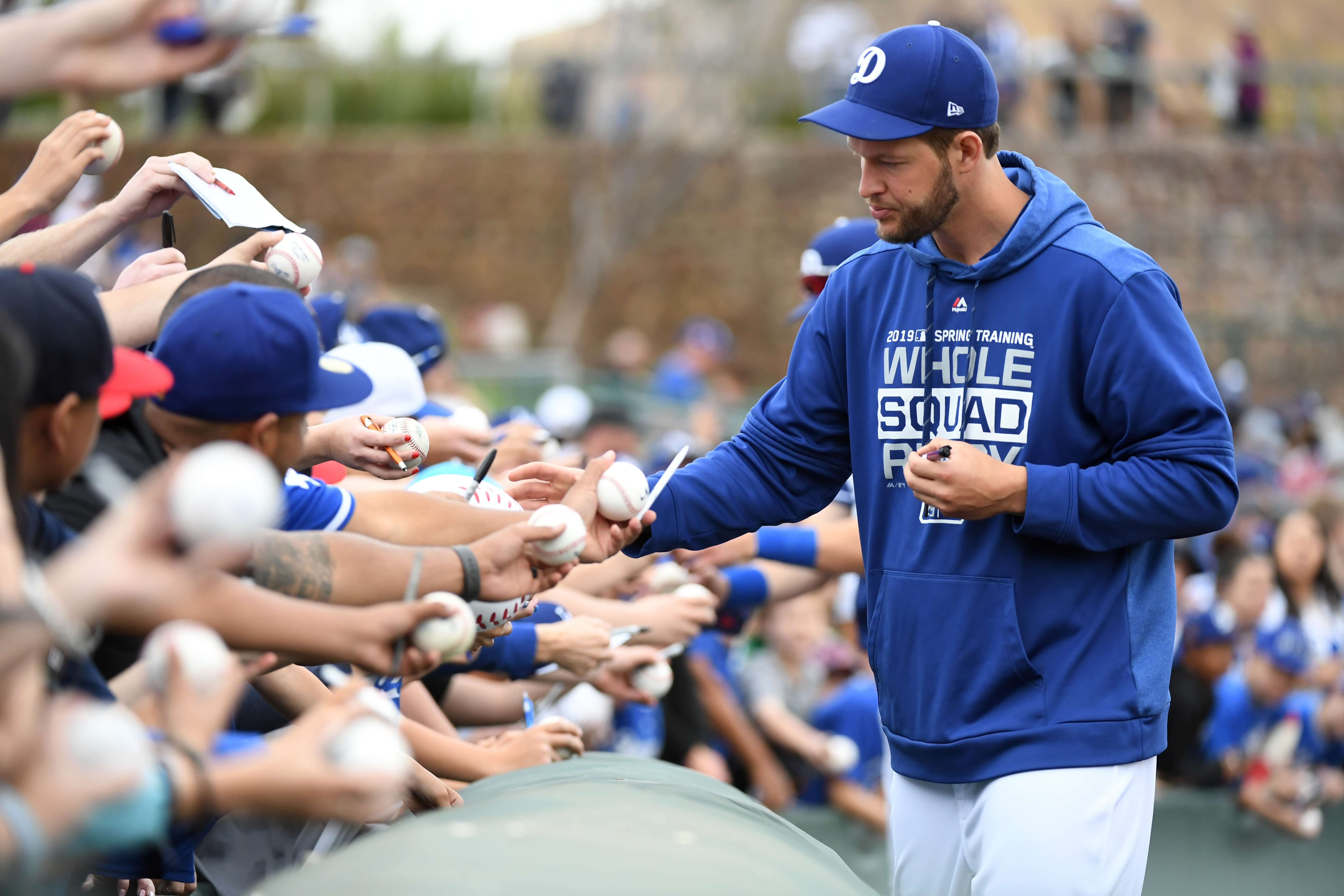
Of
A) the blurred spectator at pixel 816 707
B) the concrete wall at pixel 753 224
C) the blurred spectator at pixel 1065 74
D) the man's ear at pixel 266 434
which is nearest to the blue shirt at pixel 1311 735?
the blurred spectator at pixel 816 707

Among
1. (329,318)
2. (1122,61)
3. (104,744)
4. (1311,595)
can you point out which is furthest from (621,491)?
(1122,61)

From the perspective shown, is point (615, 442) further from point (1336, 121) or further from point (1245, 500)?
point (1336, 121)

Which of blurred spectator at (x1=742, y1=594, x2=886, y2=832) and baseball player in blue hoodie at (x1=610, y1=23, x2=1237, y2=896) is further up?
baseball player in blue hoodie at (x1=610, y1=23, x2=1237, y2=896)

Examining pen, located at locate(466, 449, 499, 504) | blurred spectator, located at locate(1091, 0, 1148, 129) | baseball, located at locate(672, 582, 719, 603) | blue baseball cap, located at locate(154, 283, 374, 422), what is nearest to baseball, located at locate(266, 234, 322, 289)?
pen, located at locate(466, 449, 499, 504)

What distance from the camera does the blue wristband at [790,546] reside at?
17.4 ft

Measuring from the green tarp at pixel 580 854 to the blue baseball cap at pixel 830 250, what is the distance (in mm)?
2690

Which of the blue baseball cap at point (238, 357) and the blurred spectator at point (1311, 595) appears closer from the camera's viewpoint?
the blue baseball cap at point (238, 357)

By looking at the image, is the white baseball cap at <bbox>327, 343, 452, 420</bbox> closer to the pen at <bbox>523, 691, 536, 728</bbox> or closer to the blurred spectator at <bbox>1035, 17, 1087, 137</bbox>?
the pen at <bbox>523, 691, 536, 728</bbox>

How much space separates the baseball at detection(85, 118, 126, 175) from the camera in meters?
3.92

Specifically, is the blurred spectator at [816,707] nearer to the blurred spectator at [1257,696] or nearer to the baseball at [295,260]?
the blurred spectator at [1257,696]

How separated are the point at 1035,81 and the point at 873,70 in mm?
20719

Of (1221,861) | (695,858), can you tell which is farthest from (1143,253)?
(1221,861)

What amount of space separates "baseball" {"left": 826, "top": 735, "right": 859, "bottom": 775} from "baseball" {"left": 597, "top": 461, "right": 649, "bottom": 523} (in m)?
3.67

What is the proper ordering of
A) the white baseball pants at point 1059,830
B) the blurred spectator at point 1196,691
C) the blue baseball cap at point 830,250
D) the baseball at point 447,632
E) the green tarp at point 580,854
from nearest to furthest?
the green tarp at point 580,854 < the baseball at point 447,632 < the white baseball pants at point 1059,830 < the blue baseball cap at point 830,250 < the blurred spectator at point 1196,691
